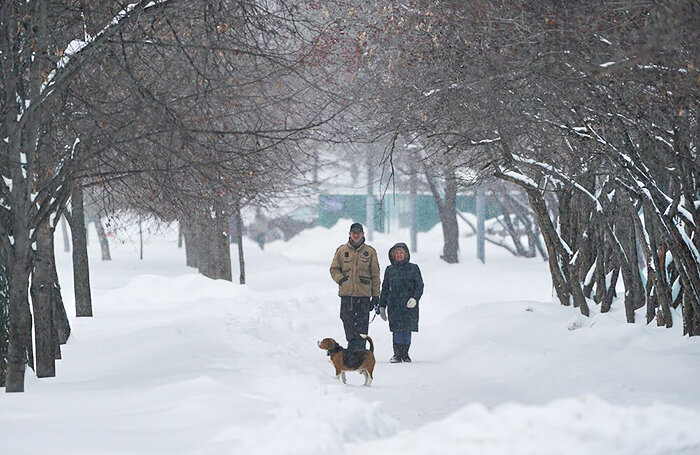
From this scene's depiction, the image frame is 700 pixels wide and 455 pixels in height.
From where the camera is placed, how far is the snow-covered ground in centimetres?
702

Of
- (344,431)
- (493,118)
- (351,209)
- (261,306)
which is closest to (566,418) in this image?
(344,431)

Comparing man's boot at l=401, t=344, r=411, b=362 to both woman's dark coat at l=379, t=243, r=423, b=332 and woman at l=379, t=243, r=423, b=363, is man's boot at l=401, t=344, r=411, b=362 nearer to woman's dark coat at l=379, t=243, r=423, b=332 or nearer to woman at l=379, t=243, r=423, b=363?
woman at l=379, t=243, r=423, b=363

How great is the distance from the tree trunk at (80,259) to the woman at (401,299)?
235 inches

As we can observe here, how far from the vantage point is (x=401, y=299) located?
1494cm

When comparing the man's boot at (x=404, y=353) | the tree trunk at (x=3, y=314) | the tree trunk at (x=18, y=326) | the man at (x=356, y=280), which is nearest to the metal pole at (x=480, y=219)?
the man's boot at (x=404, y=353)

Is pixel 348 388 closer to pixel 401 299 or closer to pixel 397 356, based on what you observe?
pixel 397 356

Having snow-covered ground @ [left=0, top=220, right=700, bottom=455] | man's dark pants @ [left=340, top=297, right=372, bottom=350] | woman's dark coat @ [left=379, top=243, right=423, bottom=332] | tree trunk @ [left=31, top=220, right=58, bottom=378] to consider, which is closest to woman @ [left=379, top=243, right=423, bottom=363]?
woman's dark coat @ [left=379, top=243, right=423, bottom=332]

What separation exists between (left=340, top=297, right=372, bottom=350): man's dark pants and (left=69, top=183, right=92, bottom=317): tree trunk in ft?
19.6

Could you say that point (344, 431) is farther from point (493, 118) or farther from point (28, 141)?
point (493, 118)

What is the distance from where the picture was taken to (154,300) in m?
25.8

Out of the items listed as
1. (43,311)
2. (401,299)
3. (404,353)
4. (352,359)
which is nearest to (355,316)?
(401,299)

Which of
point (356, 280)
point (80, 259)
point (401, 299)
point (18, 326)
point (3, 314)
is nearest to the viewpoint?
point (18, 326)

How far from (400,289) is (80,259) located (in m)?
7.23

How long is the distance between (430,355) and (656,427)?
8.80m
